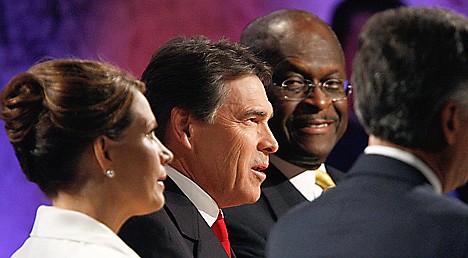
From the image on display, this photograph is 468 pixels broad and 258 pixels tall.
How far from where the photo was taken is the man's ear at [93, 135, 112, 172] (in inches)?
82.1

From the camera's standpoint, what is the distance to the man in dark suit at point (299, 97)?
135 inches

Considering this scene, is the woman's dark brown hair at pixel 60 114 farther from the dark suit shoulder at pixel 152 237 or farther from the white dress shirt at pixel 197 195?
the white dress shirt at pixel 197 195

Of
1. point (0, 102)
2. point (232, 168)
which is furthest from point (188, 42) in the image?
point (0, 102)

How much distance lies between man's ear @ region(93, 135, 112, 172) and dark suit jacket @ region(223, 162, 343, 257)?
3.64 ft

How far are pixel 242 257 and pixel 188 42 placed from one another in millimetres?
672

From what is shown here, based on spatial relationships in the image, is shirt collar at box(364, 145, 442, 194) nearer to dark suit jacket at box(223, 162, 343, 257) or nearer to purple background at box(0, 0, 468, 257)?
dark suit jacket at box(223, 162, 343, 257)

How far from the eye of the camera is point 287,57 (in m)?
3.47

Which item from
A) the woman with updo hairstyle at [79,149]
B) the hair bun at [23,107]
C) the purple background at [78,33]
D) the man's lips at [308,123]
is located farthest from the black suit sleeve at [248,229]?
the hair bun at [23,107]

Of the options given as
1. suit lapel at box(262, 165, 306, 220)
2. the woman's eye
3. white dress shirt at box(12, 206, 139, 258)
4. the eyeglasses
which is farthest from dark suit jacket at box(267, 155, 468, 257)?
the eyeglasses

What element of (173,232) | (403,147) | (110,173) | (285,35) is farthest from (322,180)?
(403,147)

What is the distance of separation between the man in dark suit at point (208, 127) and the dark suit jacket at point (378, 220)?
99cm

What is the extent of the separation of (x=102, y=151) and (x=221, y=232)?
2.92ft

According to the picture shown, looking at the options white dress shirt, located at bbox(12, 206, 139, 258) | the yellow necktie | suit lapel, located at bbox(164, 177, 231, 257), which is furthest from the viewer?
the yellow necktie

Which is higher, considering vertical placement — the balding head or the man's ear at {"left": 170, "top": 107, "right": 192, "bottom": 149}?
the man's ear at {"left": 170, "top": 107, "right": 192, "bottom": 149}
